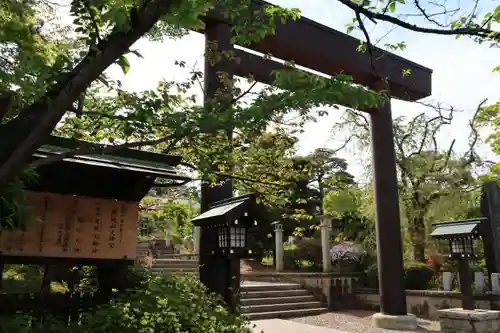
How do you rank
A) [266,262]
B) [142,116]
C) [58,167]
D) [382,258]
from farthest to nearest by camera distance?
[266,262]
[382,258]
[58,167]
[142,116]

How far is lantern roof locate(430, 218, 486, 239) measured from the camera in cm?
866

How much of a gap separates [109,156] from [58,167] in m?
0.45

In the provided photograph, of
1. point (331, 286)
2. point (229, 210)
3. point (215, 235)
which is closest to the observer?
point (229, 210)

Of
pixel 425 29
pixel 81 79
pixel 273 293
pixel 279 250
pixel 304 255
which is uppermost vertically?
pixel 425 29

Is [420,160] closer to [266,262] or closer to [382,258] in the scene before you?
[382,258]

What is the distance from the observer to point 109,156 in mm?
3861

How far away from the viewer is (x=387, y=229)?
8.28 m

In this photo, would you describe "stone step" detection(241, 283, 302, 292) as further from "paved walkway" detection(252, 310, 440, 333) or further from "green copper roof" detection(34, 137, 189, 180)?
"green copper roof" detection(34, 137, 189, 180)

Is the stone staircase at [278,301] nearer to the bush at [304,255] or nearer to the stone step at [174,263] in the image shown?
the stone step at [174,263]

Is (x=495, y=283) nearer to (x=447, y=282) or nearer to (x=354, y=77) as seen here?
(x=447, y=282)

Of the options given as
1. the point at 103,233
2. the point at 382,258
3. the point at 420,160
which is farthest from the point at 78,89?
the point at 420,160

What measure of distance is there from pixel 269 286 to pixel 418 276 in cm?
423

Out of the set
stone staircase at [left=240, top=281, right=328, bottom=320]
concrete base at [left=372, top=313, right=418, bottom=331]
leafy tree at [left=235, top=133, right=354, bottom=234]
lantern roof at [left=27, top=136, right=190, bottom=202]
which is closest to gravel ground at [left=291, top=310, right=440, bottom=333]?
concrete base at [left=372, top=313, right=418, bottom=331]

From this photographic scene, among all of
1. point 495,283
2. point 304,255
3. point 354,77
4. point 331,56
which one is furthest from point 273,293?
point 331,56
